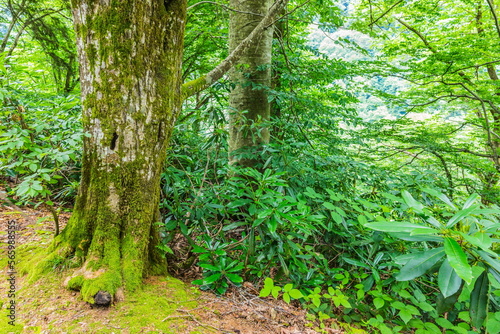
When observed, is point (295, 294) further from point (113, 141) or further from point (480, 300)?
point (113, 141)

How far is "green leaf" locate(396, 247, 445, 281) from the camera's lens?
110 centimetres

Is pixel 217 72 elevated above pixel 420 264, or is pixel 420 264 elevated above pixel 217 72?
pixel 217 72

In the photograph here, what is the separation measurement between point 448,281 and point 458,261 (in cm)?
20

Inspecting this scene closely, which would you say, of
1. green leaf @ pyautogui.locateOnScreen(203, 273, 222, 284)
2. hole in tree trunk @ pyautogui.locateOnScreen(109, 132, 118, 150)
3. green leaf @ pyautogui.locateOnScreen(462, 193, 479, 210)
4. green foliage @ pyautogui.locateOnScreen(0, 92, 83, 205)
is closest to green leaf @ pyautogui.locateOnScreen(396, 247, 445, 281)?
green leaf @ pyautogui.locateOnScreen(462, 193, 479, 210)

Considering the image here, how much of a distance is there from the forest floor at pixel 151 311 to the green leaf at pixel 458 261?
2.92 feet

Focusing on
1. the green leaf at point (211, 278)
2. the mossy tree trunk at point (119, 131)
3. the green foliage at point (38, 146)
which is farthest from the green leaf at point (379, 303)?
the green foliage at point (38, 146)

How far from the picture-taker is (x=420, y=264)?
1.12 metres

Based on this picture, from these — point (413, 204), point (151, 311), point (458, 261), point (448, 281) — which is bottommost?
point (151, 311)

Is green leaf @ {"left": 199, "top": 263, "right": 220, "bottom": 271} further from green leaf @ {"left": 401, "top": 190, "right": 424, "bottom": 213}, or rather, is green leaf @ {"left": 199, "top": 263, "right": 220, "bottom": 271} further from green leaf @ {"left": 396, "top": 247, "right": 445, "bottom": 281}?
green leaf @ {"left": 401, "top": 190, "right": 424, "bottom": 213}

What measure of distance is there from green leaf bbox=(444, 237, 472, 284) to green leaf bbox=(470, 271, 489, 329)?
1.31 feet

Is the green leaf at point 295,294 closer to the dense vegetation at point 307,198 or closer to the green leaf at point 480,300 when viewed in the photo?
the dense vegetation at point 307,198

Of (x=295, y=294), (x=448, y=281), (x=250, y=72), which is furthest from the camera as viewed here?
(x=250, y=72)

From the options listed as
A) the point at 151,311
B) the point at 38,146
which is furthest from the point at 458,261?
the point at 38,146

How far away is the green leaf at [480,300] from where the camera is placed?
1.13 meters
